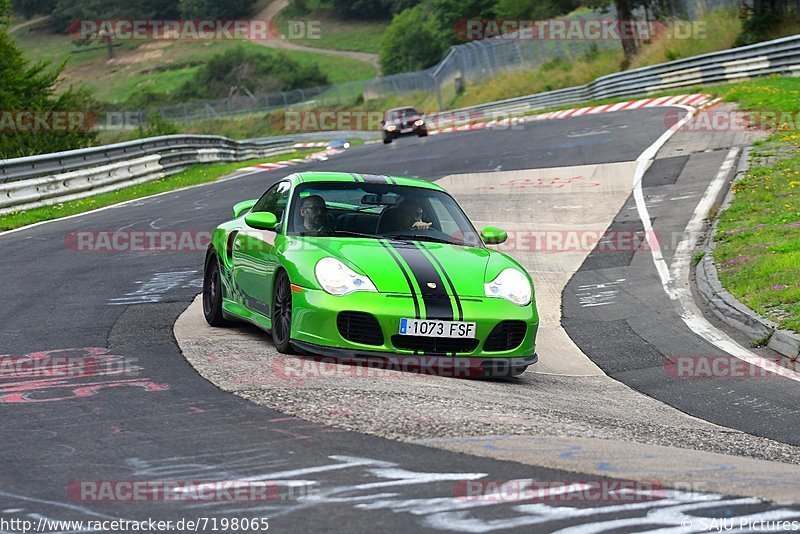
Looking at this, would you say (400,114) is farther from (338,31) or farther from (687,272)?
(338,31)

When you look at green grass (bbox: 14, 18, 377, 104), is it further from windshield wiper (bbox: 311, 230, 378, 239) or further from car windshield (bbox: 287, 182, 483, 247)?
windshield wiper (bbox: 311, 230, 378, 239)

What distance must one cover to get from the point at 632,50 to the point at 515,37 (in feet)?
39.0

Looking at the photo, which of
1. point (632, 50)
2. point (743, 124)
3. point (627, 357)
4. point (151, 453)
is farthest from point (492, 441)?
point (632, 50)

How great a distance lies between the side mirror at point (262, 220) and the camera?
9188 mm

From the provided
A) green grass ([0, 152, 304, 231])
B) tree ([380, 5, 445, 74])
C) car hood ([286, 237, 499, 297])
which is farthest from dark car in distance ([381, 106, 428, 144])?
tree ([380, 5, 445, 74])

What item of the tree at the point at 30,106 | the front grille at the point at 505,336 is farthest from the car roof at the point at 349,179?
the tree at the point at 30,106

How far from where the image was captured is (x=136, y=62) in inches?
5300

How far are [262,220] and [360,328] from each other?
143 cm

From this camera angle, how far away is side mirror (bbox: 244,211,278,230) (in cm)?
919

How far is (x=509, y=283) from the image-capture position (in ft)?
29.0

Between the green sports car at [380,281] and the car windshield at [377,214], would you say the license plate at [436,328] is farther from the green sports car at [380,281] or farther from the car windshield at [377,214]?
the car windshield at [377,214]

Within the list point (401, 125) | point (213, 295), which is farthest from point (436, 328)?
point (401, 125)

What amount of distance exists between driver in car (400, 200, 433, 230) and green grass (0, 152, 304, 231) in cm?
1118

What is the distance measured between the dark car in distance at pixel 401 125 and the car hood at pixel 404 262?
3556 cm
